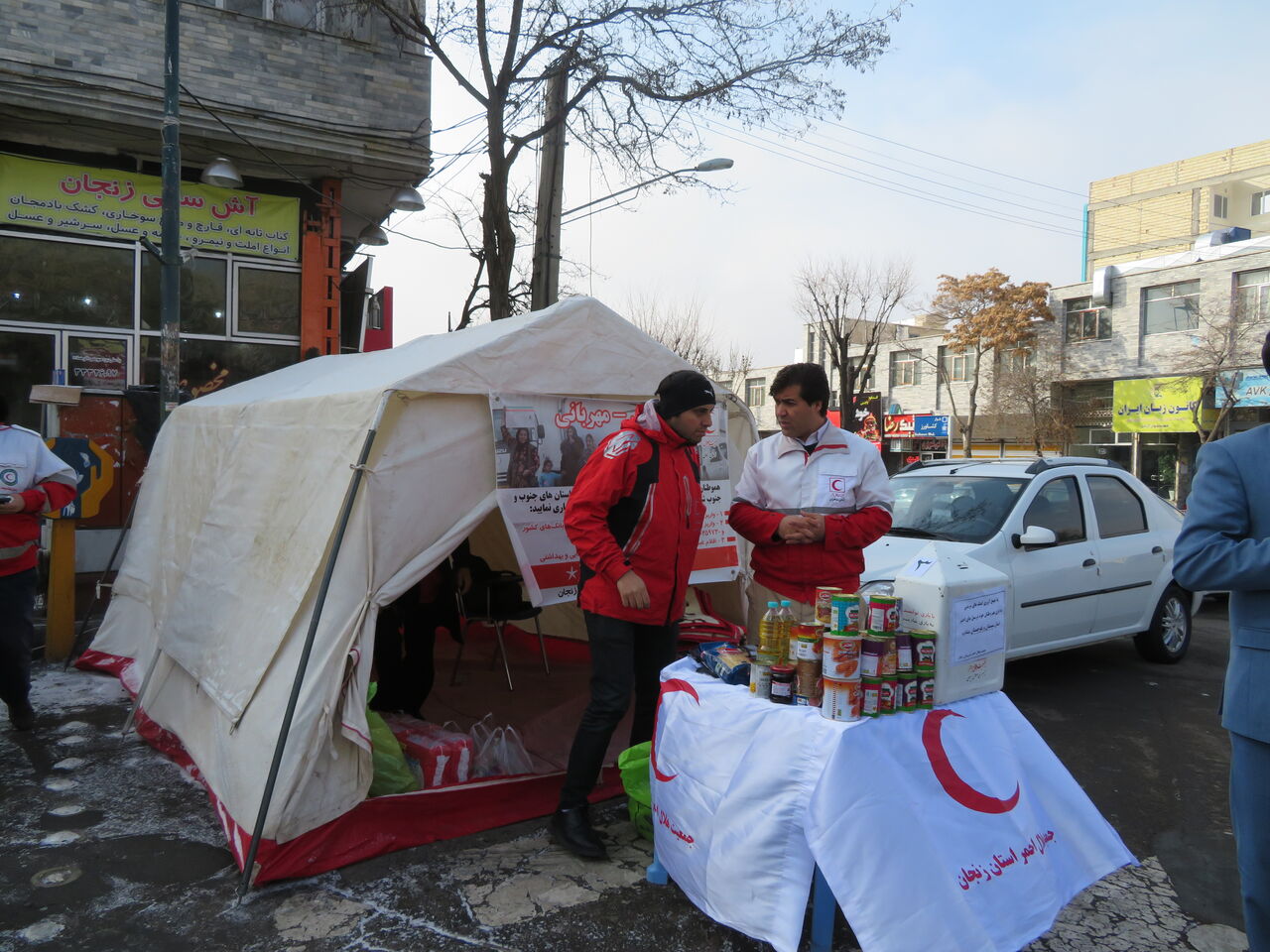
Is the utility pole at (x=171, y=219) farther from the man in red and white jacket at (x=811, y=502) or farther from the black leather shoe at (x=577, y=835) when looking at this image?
the man in red and white jacket at (x=811, y=502)

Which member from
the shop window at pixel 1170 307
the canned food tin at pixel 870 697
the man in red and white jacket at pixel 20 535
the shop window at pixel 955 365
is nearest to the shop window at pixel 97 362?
the man in red and white jacket at pixel 20 535

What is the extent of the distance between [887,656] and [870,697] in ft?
0.43

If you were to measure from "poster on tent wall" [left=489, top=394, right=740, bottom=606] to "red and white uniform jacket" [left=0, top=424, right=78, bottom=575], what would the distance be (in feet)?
8.80

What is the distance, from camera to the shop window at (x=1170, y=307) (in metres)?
27.9

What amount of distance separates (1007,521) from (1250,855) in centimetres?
387

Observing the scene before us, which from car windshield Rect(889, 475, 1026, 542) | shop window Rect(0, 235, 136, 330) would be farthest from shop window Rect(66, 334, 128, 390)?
car windshield Rect(889, 475, 1026, 542)

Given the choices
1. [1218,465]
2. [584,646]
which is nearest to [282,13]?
[584,646]

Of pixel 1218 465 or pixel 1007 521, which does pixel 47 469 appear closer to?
pixel 1218 465

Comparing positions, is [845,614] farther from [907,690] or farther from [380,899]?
[380,899]

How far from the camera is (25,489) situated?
15.3 feet

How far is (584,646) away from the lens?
6676 mm

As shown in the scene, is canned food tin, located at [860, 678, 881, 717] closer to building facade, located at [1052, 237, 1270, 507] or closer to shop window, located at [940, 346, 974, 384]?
building facade, located at [1052, 237, 1270, 507]

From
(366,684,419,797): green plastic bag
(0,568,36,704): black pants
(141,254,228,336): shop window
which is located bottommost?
(366,684,419,797): green plastic bag

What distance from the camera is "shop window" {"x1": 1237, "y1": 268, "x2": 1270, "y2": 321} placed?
83.8 feet
